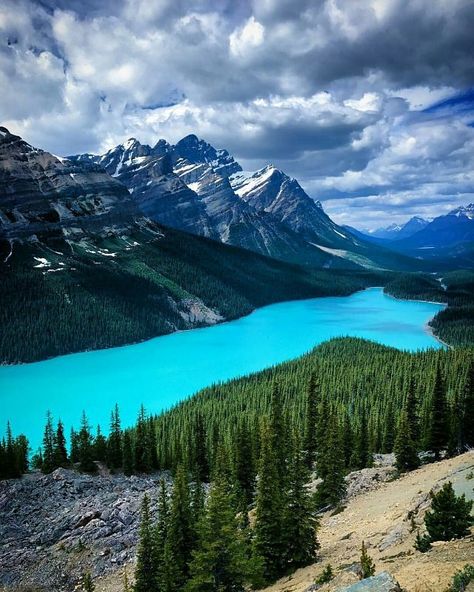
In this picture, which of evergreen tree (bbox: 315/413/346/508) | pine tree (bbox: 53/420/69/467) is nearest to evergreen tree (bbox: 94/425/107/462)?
pine tree (bbox: 53/420/69/467)

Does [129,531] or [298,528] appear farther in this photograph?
[129,531]

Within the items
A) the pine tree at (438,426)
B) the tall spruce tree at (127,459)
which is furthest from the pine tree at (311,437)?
the tall spruce tree at (127,459)

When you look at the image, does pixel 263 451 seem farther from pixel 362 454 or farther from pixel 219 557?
pixel 362 454

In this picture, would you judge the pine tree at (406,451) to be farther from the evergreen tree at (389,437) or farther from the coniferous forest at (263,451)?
the evergreen tree at (389,437)

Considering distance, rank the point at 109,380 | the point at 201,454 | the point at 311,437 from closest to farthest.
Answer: the point at 311,437
the point at 201,454
the point at 109,380

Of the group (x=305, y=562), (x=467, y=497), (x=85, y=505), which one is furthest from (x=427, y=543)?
(x=85, y=505)

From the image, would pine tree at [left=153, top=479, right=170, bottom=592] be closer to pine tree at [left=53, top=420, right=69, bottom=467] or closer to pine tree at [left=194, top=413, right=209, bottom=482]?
pine tree at [left=194, top=413, right=209, bottom=482]

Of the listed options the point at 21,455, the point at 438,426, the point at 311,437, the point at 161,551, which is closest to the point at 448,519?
the point at 161,551
